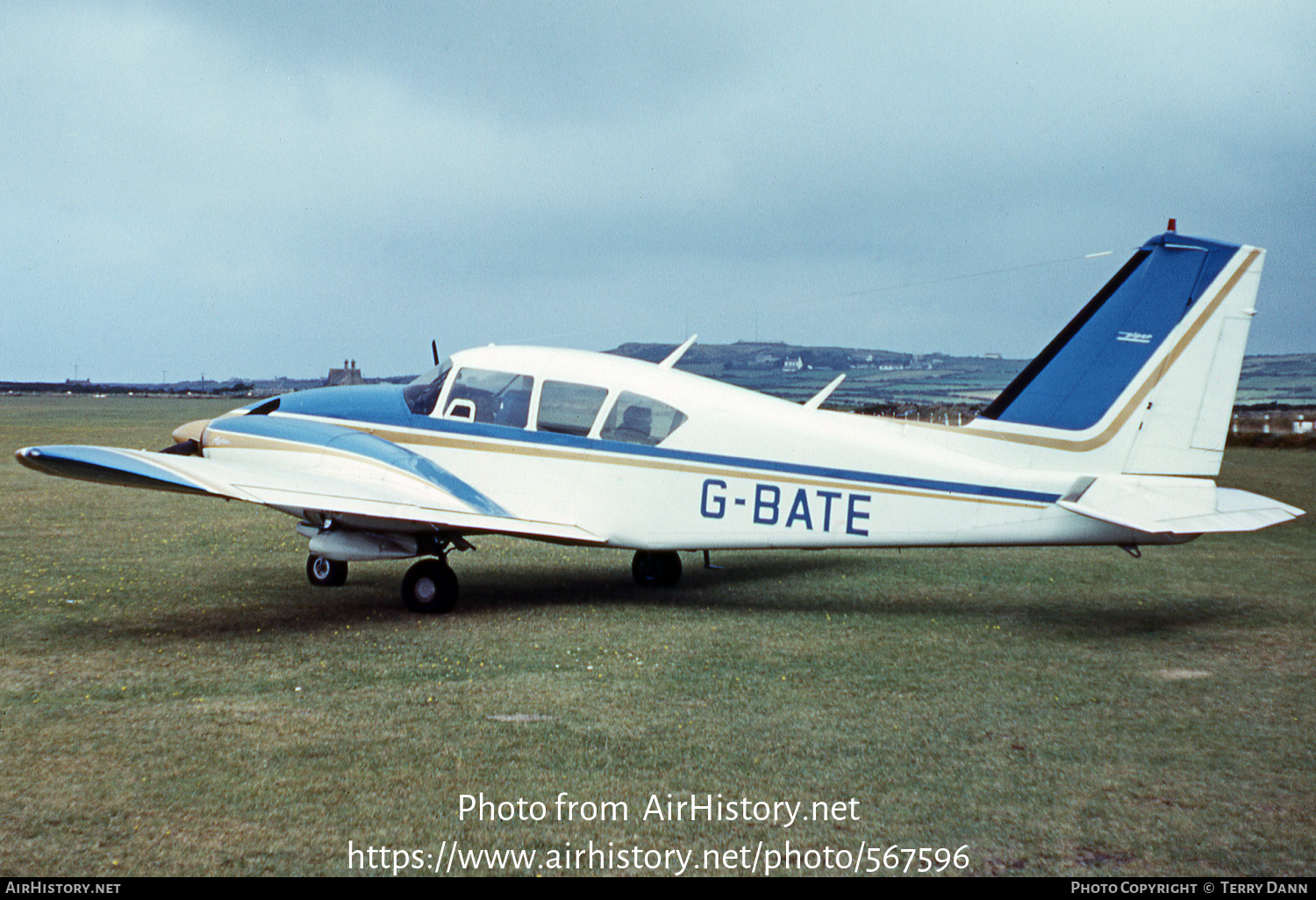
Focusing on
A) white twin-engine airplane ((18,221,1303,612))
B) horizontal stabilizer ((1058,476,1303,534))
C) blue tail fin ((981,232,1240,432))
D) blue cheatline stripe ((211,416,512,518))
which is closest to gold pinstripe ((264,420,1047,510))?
white twin-engine airplane ((18,221,1303,612))

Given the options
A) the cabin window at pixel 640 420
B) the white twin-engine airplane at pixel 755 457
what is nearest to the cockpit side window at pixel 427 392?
the white twin-engine airplane at pixel 755 457

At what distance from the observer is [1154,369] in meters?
8.43

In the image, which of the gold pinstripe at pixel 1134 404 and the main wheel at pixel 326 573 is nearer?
the gold pinstripe at pixel 1134 404

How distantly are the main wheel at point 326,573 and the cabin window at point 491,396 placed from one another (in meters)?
2.27

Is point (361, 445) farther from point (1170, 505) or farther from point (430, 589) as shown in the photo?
point (1170, 505)

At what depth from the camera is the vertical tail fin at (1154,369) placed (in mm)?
8266

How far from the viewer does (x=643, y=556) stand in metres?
10.9

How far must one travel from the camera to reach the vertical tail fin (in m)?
8.27

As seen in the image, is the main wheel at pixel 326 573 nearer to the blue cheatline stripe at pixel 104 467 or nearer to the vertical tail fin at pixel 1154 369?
the blue cheatline stripe at pixel 104 467

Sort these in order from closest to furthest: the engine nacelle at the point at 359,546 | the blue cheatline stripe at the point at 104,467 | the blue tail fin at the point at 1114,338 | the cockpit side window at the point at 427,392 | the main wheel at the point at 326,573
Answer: the blue cheatline stripe at the point at 104,467 < the blue tail fin at the point at 1114,338 < the engine nacelle at the point at 359,546 < the cockpit side window at the point at 427,392 < the main wheel at the point at 326,573

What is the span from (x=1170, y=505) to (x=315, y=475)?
7.62m

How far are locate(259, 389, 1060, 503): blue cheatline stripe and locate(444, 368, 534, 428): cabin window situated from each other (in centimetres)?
9
